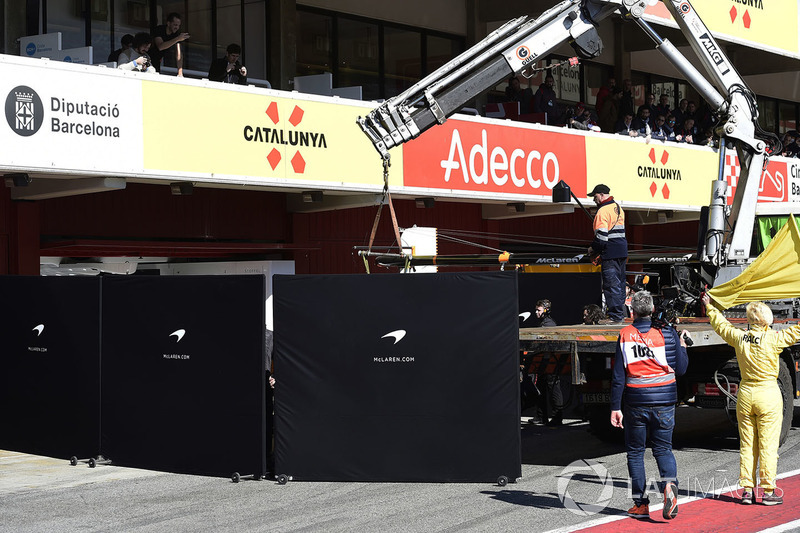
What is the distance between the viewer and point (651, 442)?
9422mm

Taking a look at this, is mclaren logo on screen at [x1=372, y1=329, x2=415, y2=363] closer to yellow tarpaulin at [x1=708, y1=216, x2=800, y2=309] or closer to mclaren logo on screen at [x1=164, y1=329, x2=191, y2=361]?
mclaren logo on screen at [x1=164, y1=329, x2=191, y2=361]

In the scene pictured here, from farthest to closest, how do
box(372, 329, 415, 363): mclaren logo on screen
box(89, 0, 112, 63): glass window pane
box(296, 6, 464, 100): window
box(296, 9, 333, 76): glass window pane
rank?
1. box(296, 6, 464, 100): window
2. box(296, 9, 333, 76): glass window pane
3. box(89, 0, 112, 63): glass window pane
4. box(372, 329, 415, 363): mclaren logo on screen

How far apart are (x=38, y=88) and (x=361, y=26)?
11.7m

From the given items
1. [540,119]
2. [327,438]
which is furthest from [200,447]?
[540,119]

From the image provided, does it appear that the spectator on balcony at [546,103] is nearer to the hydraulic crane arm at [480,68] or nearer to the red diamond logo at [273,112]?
the red diamond logo at [273,112]

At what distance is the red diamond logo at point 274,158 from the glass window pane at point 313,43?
618cm

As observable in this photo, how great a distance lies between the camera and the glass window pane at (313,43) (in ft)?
77.7

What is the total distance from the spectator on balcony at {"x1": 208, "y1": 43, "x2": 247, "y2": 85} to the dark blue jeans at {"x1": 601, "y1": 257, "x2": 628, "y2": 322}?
23.5ft

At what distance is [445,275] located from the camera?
11.3 meters

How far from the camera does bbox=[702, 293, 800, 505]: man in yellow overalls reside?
9828 mm

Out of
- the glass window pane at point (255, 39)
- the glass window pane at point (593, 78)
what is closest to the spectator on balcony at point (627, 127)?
the glass window pane at point (593, 78)

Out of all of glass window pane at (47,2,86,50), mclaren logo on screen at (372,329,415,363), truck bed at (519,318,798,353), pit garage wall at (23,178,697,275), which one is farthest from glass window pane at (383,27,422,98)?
mclaren logo on screen at (372,329,415,363)

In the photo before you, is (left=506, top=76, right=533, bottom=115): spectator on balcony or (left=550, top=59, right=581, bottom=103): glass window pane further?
(left=550, top=59, right=581, bottom=103): glass window pane

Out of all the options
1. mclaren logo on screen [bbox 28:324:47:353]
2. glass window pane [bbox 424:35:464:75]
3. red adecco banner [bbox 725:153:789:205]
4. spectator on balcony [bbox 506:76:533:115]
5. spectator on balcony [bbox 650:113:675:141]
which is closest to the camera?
mclaren logo on screen [bbox 28:324:47:353]
